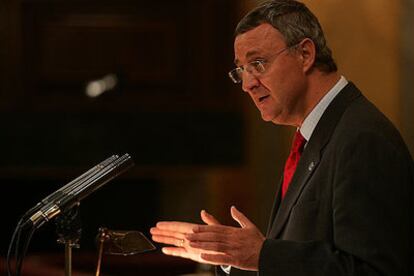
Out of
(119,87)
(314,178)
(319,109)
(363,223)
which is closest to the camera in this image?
(363,223)

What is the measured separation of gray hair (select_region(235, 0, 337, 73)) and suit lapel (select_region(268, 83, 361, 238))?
98 mm

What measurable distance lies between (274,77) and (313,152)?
21 centimetres

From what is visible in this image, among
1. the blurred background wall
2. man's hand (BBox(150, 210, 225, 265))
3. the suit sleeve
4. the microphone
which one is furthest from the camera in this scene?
the blurred background wall

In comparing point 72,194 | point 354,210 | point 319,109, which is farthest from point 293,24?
point 72,194

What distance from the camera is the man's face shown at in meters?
1.95

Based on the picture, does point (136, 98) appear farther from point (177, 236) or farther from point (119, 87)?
point (177, 236)

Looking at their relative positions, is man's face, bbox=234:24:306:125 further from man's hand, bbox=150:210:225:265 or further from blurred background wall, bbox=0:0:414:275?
blurred background wall, bbox=0:0:414:275

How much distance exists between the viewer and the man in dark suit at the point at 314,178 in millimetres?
1653

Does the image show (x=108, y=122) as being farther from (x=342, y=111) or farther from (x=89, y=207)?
(x=342, y=111)

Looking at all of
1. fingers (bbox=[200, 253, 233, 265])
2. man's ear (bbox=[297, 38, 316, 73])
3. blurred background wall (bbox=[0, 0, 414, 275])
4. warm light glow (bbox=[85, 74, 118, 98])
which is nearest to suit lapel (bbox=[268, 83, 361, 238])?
man's ear (bbox=[297, 38, 316, 73])

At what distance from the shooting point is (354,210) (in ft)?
5.42

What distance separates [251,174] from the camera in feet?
13.4

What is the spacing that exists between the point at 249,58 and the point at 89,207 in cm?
247

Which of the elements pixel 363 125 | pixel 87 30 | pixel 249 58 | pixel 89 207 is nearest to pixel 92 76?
pixel 87 30
